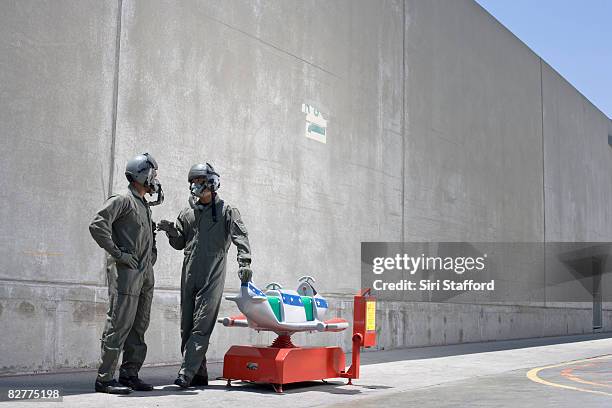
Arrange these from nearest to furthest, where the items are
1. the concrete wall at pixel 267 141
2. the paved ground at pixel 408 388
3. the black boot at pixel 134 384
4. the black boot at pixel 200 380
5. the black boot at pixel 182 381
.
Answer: the paved ground at pixel 408 388 < the black boot at pixel 134 384 < the black boot at pixel 182 381 < the black boot at pixel 200 380 < the concrete wall at pixel 267 141

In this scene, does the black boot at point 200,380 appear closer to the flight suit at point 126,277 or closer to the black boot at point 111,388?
the flight suit at point 126,277

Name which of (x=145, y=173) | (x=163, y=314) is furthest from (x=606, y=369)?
(x=145, y=173)

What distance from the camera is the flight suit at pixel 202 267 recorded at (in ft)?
26.2

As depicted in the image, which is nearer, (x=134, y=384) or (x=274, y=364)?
(x=134, y=384)

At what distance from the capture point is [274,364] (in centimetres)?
818

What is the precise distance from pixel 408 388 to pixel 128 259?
341 centimetres

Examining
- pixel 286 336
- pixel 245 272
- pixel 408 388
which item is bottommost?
pixel 408 388

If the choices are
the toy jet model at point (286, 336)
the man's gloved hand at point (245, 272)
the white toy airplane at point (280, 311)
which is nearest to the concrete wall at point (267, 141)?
the toy jet model at point (286, 336)

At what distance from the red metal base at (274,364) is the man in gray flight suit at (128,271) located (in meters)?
1.00

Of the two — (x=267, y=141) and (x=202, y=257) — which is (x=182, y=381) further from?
(x=267, y=141)

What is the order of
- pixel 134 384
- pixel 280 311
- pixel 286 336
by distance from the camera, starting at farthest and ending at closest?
pixel 286 336, pixel 280 311, pixel 134 384

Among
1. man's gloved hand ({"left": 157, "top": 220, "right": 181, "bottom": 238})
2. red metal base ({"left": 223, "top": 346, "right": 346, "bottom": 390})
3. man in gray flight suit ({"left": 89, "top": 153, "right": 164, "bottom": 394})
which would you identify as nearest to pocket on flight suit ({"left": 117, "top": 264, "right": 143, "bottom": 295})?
man in gray flight suit ({"left": 89, "top": 153, "right": 164, "bottom": 394})

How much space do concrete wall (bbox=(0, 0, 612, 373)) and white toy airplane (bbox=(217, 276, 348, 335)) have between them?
2.34 metres

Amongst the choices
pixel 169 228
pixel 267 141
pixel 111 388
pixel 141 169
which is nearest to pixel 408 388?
pixel 169 228
